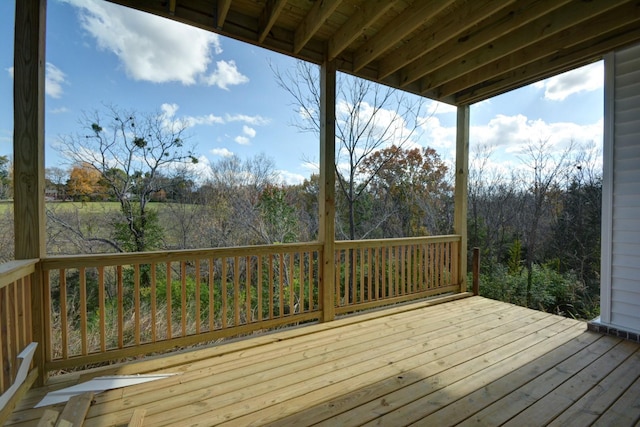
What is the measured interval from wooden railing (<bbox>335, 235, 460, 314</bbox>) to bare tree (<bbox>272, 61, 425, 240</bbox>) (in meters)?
1.99

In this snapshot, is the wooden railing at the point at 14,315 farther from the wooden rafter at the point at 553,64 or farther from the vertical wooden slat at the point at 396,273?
the wooden rafter at the point at 553,64

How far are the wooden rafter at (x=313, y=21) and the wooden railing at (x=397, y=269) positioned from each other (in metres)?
2.03

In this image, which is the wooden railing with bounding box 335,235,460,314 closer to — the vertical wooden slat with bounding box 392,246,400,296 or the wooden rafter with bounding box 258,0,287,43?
the vertical wooden slat with bounding box 392,246,400,296

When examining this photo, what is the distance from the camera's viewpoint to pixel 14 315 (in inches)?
65.1

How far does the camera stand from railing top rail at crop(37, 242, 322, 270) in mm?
1959

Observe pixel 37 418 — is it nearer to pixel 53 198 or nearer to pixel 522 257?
pixel 53 198

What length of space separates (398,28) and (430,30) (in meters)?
0.39

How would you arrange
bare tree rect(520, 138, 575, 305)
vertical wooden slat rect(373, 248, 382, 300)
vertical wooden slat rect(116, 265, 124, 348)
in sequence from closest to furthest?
vertical wooden slat rect(116, 265, 124, 348) < vertical wooden slat rect(373, 248, 382, 300) < bare tree rect(520, 138, 575, 305)

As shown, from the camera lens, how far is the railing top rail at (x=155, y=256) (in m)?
1.96

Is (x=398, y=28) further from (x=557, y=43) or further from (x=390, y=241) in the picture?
(x=390, y=241)

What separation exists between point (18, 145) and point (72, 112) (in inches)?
134

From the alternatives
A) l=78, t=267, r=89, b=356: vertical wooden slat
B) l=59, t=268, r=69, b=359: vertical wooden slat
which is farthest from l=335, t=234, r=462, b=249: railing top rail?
l=59, t=268, r=69, b=359: vertical wooden slat

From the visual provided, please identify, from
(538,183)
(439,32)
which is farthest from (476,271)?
(439,32)

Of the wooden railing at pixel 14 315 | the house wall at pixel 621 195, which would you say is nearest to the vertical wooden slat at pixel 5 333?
the wooden railing at pixel 14 315
